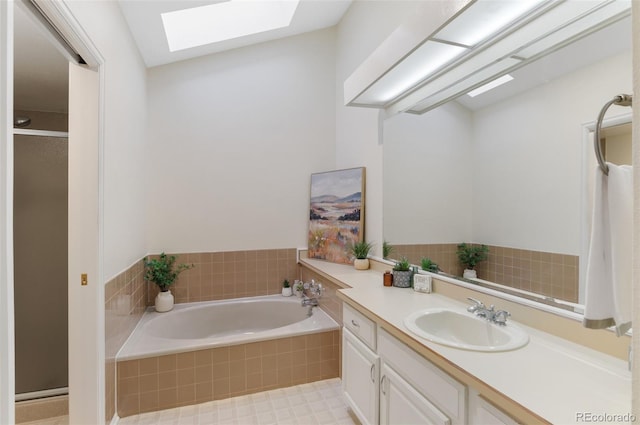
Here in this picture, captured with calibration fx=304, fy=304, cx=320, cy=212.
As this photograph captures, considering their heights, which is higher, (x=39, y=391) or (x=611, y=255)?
(x=611, y=255)

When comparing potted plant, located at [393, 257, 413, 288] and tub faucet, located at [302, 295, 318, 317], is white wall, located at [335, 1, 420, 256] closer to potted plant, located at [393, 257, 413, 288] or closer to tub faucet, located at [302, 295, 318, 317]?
potted plant, located at [393, 257, 413, 288]

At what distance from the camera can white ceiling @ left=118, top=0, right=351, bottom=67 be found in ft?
6.63

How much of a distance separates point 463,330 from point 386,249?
104 cm

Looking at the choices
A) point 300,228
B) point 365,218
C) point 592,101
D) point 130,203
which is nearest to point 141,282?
point 130,203

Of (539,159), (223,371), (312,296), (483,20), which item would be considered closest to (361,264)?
(312,296)

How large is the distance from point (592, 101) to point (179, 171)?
2940 mm

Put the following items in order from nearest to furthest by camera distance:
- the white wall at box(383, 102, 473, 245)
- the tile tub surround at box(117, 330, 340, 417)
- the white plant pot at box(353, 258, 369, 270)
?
the white wall at box(383, 102, 473, 245) → the tile tub surround at box(117, 330, 340, 417) → the white plant pot at box(353, 258, 369, 270)

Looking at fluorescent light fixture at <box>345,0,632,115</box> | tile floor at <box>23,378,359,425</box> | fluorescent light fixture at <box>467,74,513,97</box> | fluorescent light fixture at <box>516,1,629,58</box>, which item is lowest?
tile floor at <box>23,378,359,425</box>

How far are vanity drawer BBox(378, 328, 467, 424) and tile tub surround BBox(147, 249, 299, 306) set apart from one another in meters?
1.84

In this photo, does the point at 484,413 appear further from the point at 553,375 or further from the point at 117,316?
the point at 117,316

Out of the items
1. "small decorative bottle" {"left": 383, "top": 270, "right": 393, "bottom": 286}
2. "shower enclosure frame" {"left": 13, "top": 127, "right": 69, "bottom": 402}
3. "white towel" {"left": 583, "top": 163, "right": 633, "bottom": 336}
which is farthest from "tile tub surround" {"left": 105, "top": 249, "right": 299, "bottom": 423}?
"white towel" {"left": 583, "top": 163, "right": 633, "bottom": 336}

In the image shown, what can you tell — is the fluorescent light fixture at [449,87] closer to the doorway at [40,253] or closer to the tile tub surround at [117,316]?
the tile tub surround at [117,316]

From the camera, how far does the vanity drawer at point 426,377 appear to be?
102cm

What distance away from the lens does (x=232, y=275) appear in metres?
3.05
